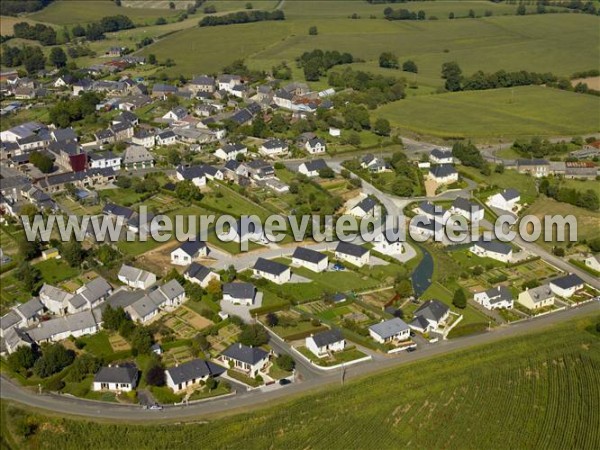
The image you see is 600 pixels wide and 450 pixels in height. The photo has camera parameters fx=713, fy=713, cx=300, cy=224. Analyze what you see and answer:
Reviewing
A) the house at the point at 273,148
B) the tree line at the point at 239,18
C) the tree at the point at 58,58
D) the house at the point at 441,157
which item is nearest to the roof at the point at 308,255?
the house at the point at 273,148

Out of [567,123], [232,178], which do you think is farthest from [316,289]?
[567,123]

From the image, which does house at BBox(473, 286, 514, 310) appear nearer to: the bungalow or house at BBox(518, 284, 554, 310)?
house at BBox(518, 284, 554, 310)

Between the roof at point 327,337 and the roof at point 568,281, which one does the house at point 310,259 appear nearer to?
the roof at point 327,337

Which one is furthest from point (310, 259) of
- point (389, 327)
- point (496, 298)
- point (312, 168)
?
point (312, 168)

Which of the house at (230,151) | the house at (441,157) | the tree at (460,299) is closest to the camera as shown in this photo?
the tree at (460,299)

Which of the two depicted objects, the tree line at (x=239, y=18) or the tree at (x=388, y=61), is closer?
the tree at (x=388, y=61)

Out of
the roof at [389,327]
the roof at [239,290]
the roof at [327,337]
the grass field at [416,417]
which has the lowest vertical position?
the grass field at [416,417]

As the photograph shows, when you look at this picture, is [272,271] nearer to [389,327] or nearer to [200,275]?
[200,275]
